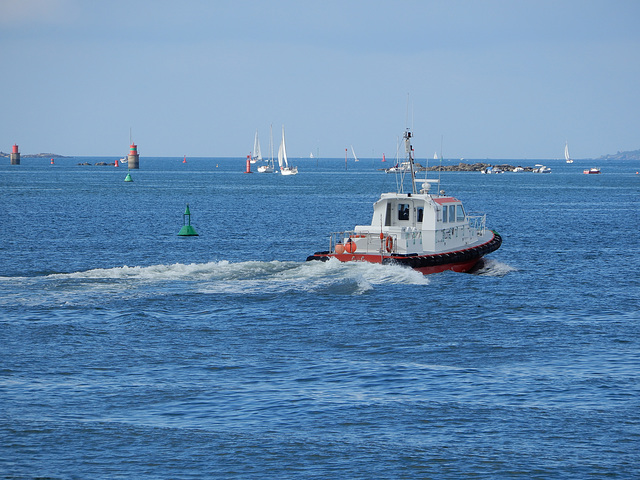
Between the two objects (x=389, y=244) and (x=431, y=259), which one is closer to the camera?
(x=389, y=244)

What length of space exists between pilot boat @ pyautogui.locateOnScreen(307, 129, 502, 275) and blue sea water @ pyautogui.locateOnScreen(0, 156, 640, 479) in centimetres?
73

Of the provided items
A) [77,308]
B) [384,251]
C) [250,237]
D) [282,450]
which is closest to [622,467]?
[282,450]

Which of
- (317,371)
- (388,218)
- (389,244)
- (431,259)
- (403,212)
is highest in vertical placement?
(403,212)

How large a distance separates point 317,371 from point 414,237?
17126mm

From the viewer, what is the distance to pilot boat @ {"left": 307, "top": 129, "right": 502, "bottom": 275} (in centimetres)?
3625

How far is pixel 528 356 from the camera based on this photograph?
24.0m

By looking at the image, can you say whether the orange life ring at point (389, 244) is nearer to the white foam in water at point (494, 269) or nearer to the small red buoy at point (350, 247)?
the small red buoy at point (350, 247)

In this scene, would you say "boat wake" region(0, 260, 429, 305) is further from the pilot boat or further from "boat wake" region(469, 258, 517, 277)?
"boat wake" region(469, 258, 517, 277)

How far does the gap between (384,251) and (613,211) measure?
59610 millimetres

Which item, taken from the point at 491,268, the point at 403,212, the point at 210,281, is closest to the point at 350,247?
the point at 403,212

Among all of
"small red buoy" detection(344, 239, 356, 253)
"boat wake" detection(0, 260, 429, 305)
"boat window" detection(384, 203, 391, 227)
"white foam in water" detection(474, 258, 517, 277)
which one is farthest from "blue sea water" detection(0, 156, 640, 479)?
"boat window" detection(384, 203, 391, 227)

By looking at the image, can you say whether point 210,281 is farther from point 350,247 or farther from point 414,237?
point 414,237

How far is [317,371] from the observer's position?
874 inches

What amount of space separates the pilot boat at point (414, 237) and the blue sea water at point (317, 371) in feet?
2.39
